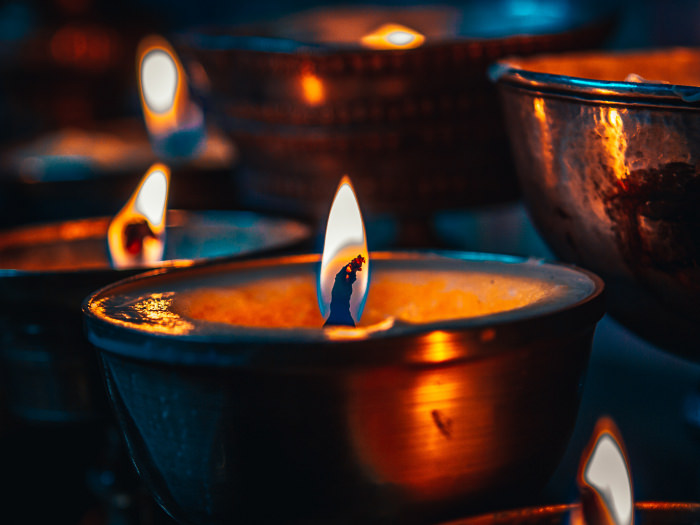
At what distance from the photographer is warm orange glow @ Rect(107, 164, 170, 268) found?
65cm

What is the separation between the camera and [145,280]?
479 millimetres

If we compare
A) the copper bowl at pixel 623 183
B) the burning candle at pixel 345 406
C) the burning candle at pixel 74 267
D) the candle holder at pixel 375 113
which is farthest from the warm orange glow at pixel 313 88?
the burning candle at pixel 345 406

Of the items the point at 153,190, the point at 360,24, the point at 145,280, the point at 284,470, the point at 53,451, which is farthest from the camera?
the point at 360,24

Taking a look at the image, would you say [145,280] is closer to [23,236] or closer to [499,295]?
[499,295]

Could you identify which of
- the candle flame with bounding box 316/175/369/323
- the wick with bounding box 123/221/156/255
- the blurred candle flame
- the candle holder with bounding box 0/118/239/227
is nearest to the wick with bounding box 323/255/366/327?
the candle flame with bounding box 316/175/369/323

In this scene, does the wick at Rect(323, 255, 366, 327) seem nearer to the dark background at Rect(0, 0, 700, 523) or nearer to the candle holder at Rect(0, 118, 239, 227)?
the dark background at Rect(0, 0, 700, 523)

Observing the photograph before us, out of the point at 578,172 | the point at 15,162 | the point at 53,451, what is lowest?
the point at 53,451

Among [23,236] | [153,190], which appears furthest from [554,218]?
[23,236]

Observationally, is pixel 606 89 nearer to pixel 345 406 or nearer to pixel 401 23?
pixel 345 406

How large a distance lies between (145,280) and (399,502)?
0.18 m

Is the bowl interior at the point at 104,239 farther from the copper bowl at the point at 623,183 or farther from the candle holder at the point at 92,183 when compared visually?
the copper bowl at the point at 623,183

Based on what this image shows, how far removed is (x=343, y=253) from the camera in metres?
0.47

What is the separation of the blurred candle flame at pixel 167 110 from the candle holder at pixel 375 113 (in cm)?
28

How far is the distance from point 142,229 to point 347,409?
1.12 feet
